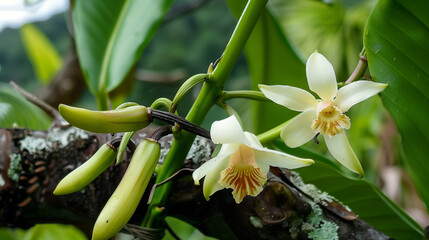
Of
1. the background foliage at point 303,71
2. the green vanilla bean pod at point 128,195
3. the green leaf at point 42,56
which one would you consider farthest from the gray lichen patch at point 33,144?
the green leaf at point 42,56

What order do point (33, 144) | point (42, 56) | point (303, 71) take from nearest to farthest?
1. point (33, 144)
2. point (303, 71)
3. point (42, 56)

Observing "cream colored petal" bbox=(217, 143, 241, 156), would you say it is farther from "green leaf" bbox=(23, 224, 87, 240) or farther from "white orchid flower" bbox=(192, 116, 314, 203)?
"green leaf" bbox=(23, 224, 87, 240)

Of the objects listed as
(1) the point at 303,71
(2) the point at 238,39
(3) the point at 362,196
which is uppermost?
(2) the point at 238,39

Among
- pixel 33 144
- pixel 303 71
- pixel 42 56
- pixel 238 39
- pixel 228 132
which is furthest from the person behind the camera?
pixel 42 56

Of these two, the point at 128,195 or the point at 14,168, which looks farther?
the point at 14,168

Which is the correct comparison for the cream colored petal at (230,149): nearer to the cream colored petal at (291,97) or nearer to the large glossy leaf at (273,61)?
the cream colored petal at (291,97)

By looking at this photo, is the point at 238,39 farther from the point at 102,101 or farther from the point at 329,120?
the point at 102,101

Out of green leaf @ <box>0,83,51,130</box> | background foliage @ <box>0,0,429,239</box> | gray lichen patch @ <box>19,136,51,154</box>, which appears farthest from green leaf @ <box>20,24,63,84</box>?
gray lichen patch @ <box>19,136,51,154</box>

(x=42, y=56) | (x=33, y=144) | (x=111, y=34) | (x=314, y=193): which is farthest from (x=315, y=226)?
(x=42, y=56)
